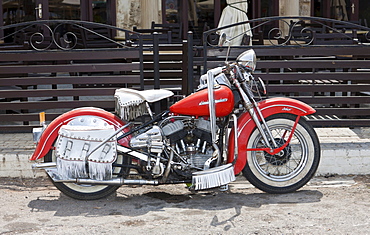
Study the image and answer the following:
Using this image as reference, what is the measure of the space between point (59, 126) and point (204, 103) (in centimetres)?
128

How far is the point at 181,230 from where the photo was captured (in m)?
4.27

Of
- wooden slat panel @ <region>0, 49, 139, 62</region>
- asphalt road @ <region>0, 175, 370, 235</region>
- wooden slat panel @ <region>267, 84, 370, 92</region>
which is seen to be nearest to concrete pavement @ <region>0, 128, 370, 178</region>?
asphalt road @ <region>0, 175, 370, 235</region>

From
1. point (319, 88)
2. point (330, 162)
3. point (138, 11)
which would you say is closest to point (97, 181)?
point (330, 162)

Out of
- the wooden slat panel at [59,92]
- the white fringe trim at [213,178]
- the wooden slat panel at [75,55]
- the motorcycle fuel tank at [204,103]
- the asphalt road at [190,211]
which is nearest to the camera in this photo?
the asphalt road at [190,211]

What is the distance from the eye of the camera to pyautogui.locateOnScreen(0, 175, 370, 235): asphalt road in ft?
14.1

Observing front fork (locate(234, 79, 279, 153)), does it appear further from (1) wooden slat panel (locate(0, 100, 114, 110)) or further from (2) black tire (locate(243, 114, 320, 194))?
(1) wooden slat panel (locate(0, 100, 114, 110))

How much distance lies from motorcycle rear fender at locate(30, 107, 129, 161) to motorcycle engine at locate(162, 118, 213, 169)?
42 centimetres

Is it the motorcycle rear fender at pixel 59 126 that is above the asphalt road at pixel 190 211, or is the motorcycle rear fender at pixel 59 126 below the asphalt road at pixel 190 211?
above

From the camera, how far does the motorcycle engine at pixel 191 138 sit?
4934mm

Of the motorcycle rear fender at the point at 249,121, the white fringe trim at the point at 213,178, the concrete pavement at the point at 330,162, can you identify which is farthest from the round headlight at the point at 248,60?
the concrete pavement at the point at 330,162

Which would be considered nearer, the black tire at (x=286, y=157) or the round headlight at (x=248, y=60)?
the round headlight at (x=248, y=60)

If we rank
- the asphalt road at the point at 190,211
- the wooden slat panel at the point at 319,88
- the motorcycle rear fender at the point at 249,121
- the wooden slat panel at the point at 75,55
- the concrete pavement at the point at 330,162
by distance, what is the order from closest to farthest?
the asphalt road at the point at 190,211 < the motorcycle rear fender at the point at 249,121 < the concrete pavement at the point at 330,162 < the wooden slat panel at the point at 75,55 < the wooden slat panel at the point at 319,88

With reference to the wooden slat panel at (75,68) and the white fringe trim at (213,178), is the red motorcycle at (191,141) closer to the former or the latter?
the white fringe trim at (213,178)

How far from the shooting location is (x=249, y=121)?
5012 mm
